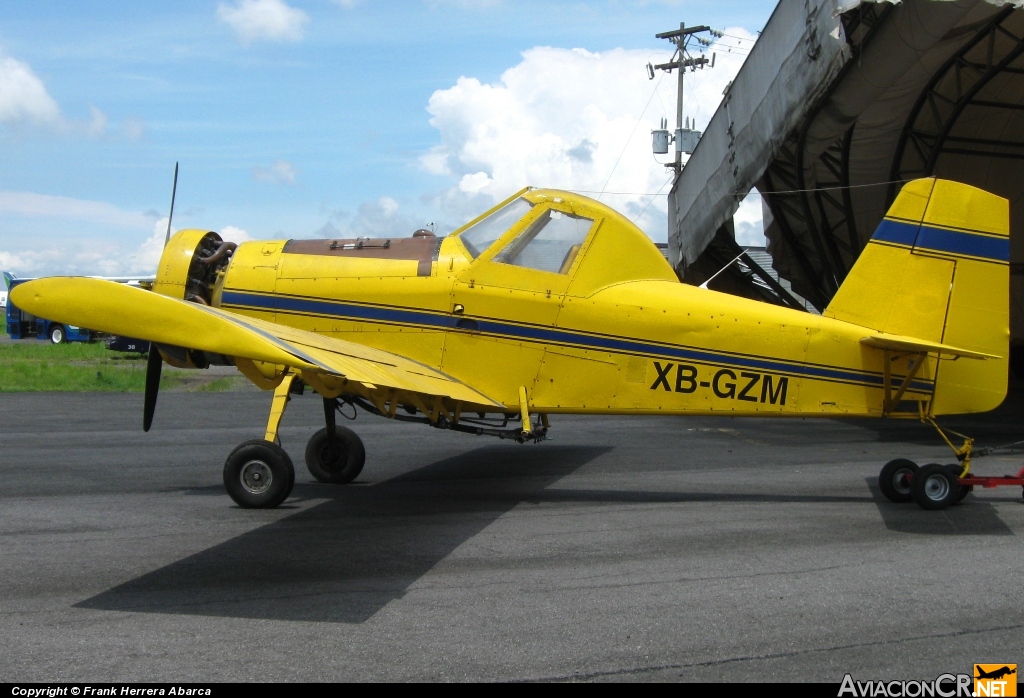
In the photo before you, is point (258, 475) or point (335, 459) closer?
point (258, 475)

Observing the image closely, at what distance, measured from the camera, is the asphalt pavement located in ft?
13.6

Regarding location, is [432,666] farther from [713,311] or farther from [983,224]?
[983,224]

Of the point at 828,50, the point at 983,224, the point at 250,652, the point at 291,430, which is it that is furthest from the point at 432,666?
the point at 828,50

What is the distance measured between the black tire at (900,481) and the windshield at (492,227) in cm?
408

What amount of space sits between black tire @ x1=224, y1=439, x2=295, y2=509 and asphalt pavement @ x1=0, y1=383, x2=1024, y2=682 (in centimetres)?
17

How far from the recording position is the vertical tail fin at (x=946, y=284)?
802 centimetres

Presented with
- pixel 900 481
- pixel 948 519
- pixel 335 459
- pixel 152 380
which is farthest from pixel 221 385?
pixel 948 519

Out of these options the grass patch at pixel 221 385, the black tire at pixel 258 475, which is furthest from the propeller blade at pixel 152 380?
the grass patch at pixel 221 385

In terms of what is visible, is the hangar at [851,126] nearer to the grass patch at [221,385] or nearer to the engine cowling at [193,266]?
the engine cowling at [193,266]

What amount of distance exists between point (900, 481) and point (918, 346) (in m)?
1.30

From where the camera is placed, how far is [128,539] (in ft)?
21.1

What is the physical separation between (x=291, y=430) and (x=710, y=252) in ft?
40.9

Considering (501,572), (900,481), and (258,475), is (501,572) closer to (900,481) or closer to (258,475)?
(258,475)

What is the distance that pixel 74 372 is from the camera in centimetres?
2375
